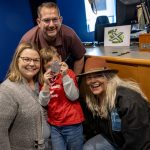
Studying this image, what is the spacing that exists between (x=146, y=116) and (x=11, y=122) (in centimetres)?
83

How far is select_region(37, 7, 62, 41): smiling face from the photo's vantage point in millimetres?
1847

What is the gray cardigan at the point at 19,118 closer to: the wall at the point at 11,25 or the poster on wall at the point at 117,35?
the poster on wall at the point at 117,35

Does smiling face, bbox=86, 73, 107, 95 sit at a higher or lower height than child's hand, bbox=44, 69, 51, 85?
lower

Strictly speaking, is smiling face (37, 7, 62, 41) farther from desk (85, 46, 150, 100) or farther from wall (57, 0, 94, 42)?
wall (57, 0, 94, 42)

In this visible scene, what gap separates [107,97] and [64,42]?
64cm

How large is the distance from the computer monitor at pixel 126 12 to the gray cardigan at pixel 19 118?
141 cm

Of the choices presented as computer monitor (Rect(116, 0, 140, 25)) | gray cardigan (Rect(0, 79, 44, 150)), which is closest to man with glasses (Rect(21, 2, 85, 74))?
gray cardigan (Rect(0, 79, 44, 150))

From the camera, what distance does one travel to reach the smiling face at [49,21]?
185cm

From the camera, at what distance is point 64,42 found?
2037mm

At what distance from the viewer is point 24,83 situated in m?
1.64

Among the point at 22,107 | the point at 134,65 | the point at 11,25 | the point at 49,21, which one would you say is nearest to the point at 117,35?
the point at 134,65

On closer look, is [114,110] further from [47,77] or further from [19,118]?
[19,118]

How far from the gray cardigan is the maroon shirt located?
19.0 inches

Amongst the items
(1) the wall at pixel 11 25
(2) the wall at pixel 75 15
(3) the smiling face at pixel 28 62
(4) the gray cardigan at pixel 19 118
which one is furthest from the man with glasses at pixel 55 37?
(2) the wall at pixel 75 15
